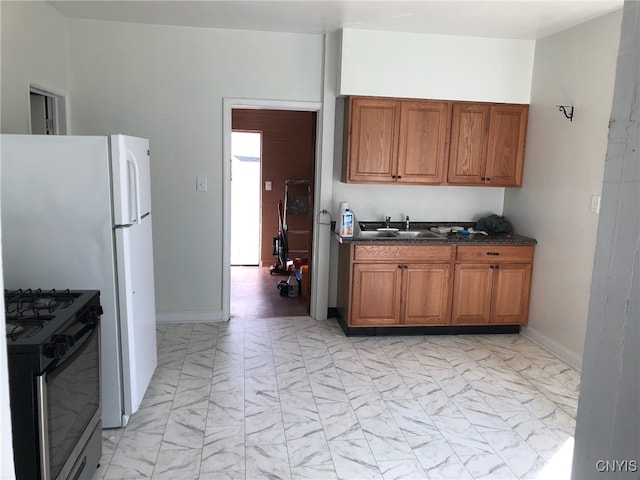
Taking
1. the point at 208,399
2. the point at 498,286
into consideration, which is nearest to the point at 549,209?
the point at 498,286

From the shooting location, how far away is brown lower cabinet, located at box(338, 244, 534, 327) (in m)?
4.20

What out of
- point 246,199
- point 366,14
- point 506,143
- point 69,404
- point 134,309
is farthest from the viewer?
point 246,199

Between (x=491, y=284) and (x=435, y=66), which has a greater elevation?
(x=435, y=66)

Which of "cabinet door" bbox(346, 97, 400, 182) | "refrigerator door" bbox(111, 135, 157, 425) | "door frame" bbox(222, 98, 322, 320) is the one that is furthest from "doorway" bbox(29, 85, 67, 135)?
"cabinet door" bbox(346, 97, 400, 182)

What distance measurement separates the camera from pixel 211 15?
3.85m

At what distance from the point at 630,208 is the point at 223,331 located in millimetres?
4042

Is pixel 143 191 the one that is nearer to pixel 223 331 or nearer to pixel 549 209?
pixel 223 331

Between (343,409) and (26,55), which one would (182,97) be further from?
(343,409)

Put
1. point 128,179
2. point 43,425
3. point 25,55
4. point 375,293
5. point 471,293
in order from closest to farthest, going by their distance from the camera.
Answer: point 43,425, point 128,179, point 25,55, point 375,293, point 471,293

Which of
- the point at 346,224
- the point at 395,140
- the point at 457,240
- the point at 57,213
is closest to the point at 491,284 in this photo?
the point at 457,240

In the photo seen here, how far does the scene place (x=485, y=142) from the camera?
174 inches

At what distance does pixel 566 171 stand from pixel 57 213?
355 cm

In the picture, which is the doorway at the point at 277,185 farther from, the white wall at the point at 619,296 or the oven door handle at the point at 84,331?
the white wall at the point at 619,296

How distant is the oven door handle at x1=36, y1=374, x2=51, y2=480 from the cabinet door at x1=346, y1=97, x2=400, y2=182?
300 centimetres
